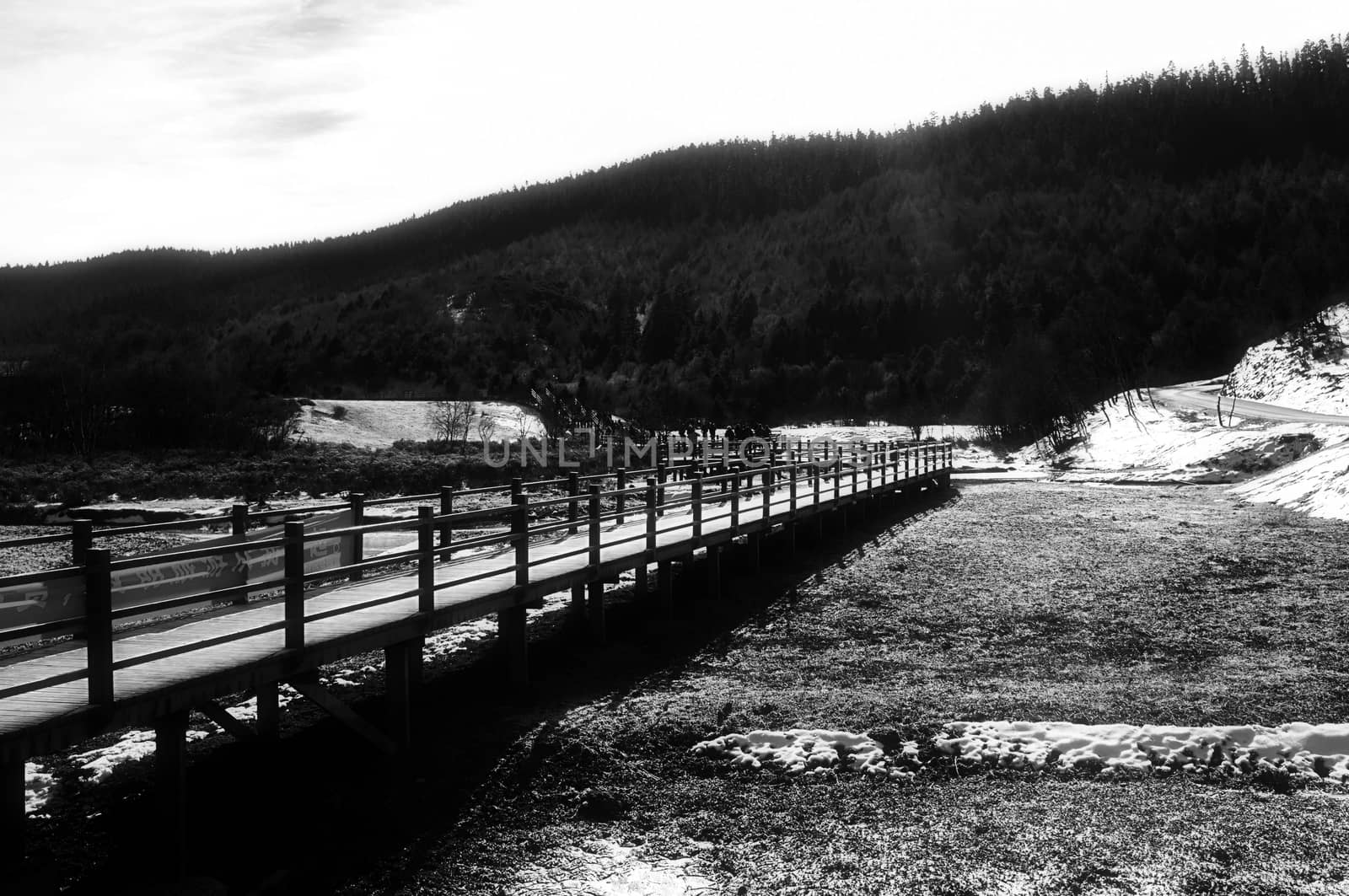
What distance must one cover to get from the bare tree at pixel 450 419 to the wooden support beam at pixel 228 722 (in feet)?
144

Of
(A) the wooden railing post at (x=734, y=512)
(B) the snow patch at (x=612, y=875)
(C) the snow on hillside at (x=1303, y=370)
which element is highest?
(C) the snow on hillside at (x=1303, y=370)

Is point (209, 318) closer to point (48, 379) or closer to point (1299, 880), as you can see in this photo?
point (48, 379)

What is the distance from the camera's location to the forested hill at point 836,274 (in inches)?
3915

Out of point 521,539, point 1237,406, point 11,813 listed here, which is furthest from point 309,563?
point 1237,406

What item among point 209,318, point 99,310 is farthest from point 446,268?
point 99,310

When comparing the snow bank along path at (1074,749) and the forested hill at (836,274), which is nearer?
the snow bank along path at (1074,749)

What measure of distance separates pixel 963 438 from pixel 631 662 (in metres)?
50.3

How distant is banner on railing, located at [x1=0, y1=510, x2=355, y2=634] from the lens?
7.39 meters

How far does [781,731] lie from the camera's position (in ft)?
30.5

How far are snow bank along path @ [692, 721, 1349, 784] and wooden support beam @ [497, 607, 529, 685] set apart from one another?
2.68 m

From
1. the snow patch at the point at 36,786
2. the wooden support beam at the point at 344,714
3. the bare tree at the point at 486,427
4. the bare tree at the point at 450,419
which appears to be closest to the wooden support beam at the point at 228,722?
the wooden support beam at the point at 344,714

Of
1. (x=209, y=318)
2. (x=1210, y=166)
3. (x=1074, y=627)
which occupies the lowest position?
(x=1074, y=627)

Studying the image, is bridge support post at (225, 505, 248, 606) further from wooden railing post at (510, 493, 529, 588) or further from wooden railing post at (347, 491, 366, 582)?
wooden railing post at (510, 493, 529, 588)

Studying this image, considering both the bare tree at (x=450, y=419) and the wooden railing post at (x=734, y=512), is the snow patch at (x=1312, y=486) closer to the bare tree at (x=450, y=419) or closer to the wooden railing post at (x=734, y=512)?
the wooden railing post at (x=734, y=512)
